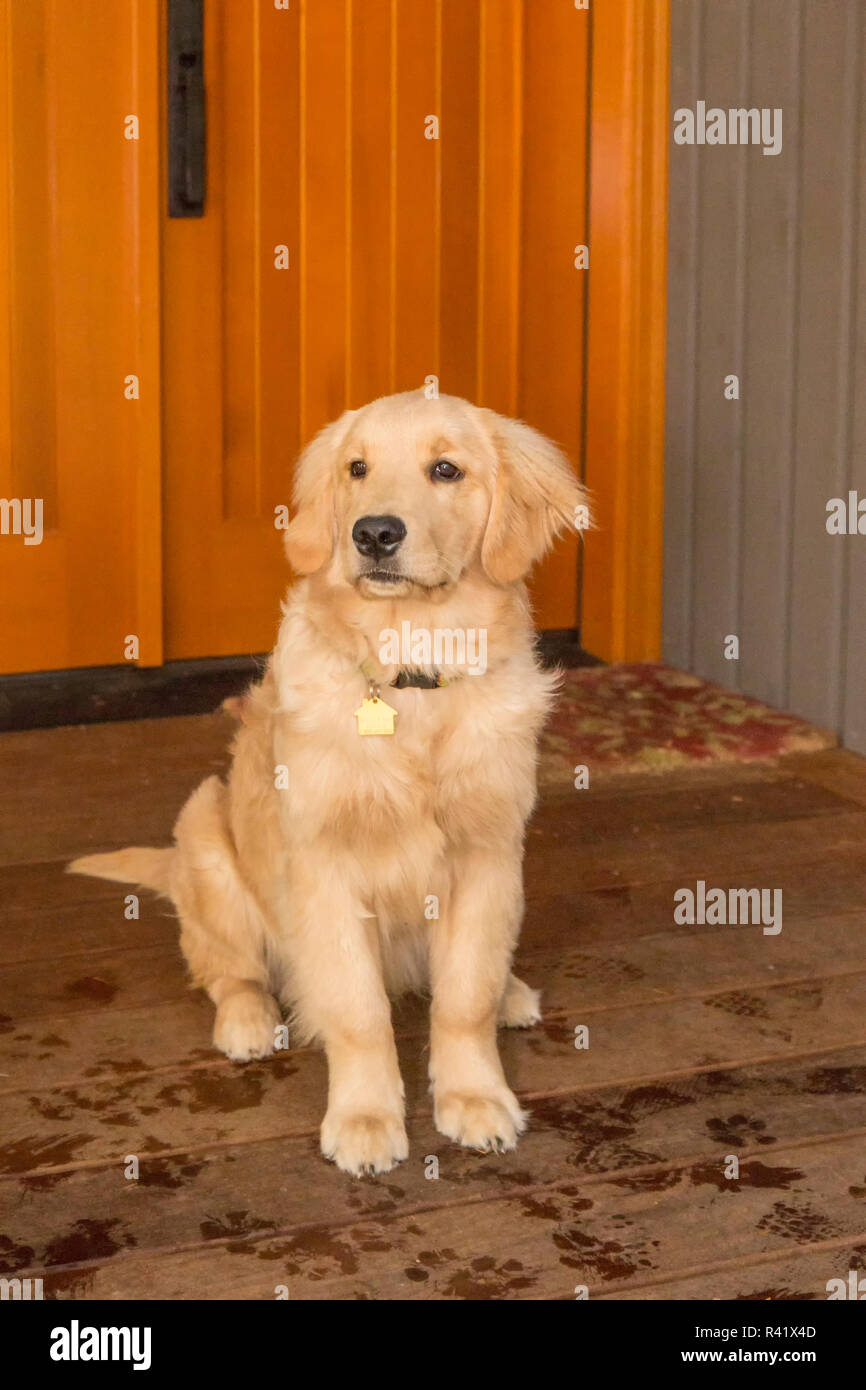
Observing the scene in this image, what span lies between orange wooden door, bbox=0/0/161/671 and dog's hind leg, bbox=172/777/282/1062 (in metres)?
1.81

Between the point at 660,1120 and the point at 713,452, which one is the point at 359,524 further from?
the point at 713,452

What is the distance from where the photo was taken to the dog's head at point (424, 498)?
6.73ft

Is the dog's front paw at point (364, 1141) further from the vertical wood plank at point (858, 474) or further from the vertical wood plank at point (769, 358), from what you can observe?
the vertical wood plank at point (769, 358)

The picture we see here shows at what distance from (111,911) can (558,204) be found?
2.57 meters

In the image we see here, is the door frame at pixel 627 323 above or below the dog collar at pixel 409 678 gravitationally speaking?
above

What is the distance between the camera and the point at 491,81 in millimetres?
4430

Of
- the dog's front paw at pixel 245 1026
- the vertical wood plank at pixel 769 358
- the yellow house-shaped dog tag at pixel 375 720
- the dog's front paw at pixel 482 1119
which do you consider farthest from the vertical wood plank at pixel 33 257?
the dog's front paw at pixel 482 1119

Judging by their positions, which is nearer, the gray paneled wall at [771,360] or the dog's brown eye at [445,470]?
the dog's brown eye at [445,470]

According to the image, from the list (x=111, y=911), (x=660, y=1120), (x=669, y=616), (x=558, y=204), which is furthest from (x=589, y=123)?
(x=660, y=1120)

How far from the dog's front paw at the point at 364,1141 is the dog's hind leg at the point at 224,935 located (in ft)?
0.98

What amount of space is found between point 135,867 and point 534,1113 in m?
1.03

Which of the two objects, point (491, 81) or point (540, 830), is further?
point (491, 81)

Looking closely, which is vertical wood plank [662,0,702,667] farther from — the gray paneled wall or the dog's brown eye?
the dog's brown eye

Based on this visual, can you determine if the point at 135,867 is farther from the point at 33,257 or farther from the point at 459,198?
the point at 459,198
